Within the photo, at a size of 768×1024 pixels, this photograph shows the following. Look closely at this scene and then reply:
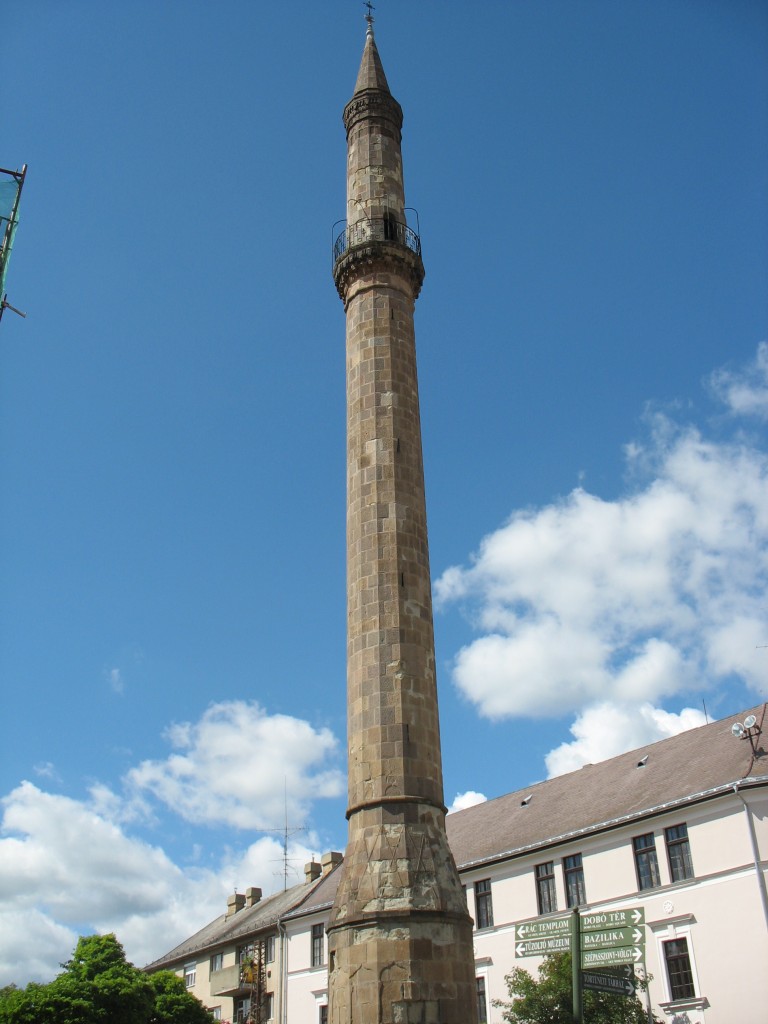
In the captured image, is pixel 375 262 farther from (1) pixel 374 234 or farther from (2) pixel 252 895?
(2) pixel 252 895

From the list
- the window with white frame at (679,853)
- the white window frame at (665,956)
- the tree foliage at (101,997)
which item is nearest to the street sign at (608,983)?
the white window frame at (665,956)

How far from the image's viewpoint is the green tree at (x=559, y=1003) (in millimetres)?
22344

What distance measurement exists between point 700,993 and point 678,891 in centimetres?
254

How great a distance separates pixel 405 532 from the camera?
62.9 ft

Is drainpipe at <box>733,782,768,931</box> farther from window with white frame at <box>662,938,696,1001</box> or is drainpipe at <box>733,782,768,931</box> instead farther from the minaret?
the minaret

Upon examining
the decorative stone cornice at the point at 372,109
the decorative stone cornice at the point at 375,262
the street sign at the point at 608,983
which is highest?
the decorative stone cornice at the point at 372,109

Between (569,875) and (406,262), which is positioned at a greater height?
(406,262)

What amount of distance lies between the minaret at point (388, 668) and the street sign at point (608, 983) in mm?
4468

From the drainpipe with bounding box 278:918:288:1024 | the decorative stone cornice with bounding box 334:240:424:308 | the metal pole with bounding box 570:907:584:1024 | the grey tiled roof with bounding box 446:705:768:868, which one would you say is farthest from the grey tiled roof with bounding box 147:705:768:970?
the metal pole with bounding box 570:907:584:1024

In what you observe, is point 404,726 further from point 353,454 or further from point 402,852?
point 353,454

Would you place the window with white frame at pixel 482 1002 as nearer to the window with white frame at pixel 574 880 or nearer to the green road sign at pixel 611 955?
the window with white frame at pixel 574 880

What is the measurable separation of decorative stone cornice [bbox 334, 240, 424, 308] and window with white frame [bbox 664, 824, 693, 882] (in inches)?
650

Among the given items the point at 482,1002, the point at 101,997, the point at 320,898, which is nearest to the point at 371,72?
the point at 482,1002

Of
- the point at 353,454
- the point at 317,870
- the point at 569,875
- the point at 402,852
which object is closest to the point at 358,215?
the point at 353,454
